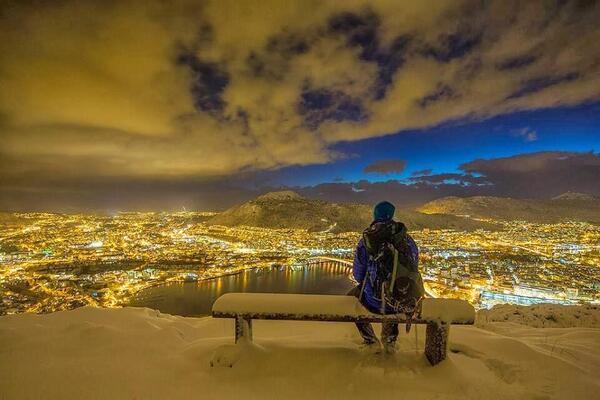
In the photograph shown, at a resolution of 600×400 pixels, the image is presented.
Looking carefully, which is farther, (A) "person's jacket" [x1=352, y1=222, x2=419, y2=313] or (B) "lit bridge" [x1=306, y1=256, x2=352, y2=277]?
(B) "lit bridge" [x1=306, y1=256, x2=352, y2=277]

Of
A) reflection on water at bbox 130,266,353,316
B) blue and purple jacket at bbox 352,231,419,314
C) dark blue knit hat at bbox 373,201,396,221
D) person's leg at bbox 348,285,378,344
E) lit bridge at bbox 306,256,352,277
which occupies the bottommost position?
reflection on water at bbox 130,266,353,316

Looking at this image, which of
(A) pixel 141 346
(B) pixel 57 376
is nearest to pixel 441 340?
(A) pixel 141 346

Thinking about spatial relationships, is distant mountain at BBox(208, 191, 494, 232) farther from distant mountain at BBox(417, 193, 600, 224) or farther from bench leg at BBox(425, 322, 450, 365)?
bench leg at BBox(425, 322, 450, 365)

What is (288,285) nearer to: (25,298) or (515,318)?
(25,298)

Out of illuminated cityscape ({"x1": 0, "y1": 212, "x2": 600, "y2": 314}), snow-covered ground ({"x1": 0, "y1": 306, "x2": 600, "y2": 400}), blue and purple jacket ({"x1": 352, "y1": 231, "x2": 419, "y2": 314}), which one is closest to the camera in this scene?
snow-covered ground ({"x1": 0, "y1": 306, "x2": 600, "y2": 400})

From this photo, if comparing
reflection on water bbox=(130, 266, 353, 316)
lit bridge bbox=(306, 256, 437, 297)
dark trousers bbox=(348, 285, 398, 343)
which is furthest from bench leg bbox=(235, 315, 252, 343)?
lit bridge bbox=(306, 256, 437, 297)

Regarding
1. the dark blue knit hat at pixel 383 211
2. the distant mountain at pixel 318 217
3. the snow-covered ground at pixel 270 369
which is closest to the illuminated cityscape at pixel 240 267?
the snow-covered ground at pixel 270 369

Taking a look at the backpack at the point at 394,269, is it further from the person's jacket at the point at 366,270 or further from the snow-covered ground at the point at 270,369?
the snow-covered ground at the point at 270,369

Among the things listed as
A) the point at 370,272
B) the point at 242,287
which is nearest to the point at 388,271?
the point at 370,272
